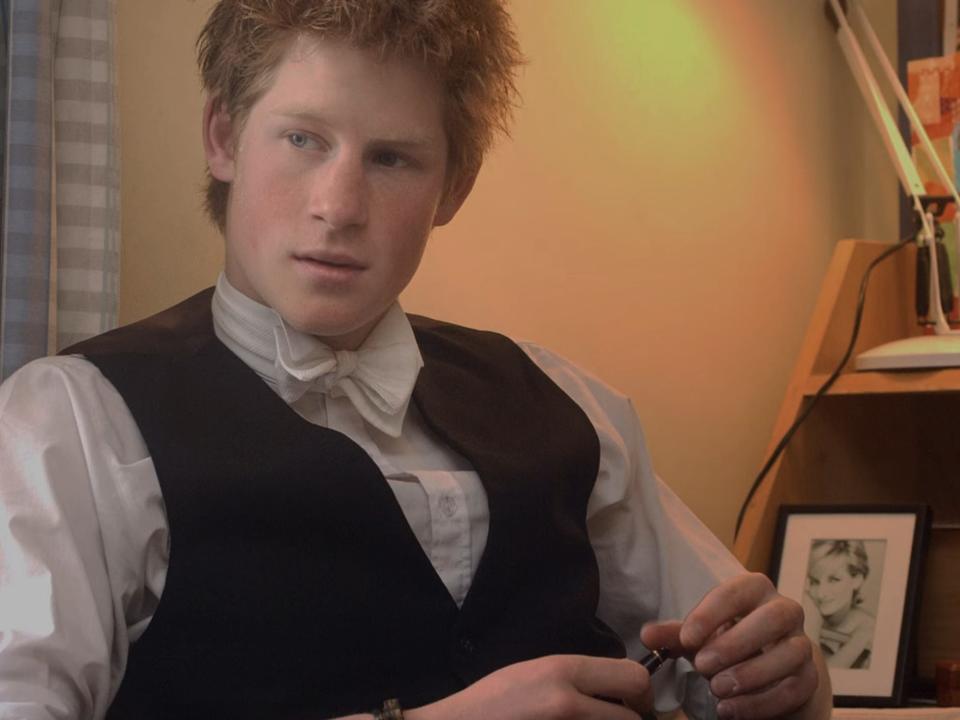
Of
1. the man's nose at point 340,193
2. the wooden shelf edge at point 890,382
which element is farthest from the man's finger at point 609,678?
the wooden shelf edge at point 890,382

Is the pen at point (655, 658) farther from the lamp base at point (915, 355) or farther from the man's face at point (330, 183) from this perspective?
the lamp base at point (915, 355)

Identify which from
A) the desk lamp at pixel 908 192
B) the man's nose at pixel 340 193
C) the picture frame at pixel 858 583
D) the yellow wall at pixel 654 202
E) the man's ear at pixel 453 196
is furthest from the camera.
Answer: the desk lamp at pixel 908 192

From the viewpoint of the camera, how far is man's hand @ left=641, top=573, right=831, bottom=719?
1.07 meters

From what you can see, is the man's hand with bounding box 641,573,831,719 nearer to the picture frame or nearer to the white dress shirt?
the white dress shirt

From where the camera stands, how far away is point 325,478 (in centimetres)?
97

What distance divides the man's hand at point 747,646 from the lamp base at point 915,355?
2.26ft

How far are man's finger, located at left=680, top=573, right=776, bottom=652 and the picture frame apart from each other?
561 millimetres

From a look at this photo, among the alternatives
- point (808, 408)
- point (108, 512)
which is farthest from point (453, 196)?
point (808, 408)

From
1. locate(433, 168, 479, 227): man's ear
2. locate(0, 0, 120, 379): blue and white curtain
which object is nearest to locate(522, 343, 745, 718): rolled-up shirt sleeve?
locate(433, 168, 479, 227): man's ear

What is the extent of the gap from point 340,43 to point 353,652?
43 centimetres

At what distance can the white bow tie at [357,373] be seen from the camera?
1.03 metres

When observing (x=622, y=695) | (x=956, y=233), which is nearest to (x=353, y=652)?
(x=622, y=695)

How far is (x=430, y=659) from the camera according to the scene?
1004mm

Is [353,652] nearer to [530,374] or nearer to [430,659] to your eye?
[430,659]
